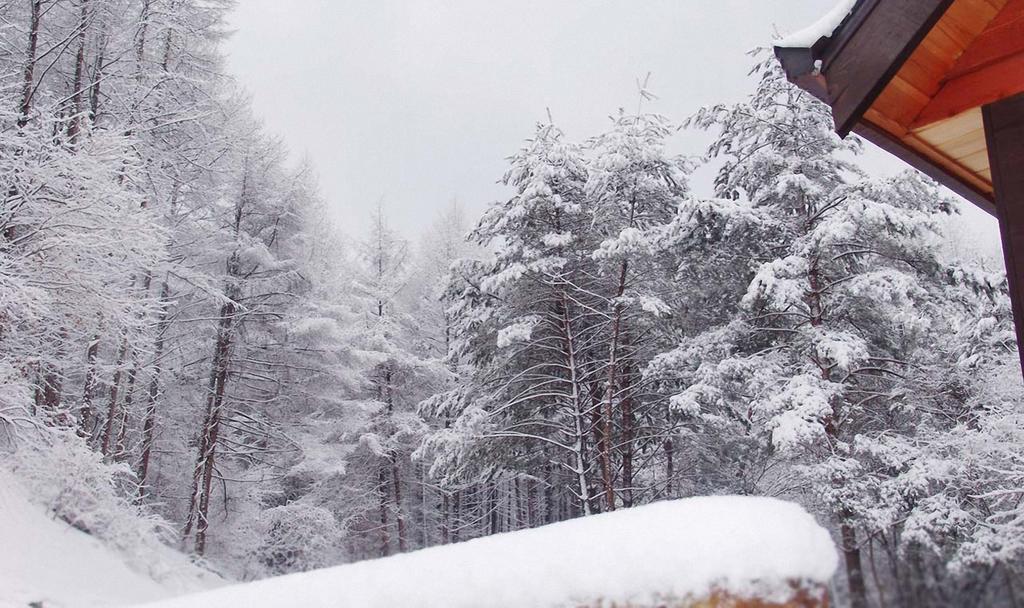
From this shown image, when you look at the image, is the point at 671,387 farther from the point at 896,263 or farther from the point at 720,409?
the point at 896,263

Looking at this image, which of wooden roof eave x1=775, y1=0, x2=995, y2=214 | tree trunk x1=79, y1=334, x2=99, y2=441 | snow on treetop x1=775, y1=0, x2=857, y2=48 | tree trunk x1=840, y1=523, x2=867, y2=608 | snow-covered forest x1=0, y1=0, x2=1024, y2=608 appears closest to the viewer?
tree trunk x1=840, y1=523, x2=867, y2=608

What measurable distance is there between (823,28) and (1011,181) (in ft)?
3.23

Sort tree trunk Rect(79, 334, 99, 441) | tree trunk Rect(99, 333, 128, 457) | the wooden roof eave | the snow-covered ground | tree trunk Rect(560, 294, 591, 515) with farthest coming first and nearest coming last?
tree trunk Rect(99, 333, 128, 457) → tree trunk Rect(560, 294, 591, 515) → tree trunk Rect(79, 334, 99, 441) → the snow-covered ground → the wooden roof eave

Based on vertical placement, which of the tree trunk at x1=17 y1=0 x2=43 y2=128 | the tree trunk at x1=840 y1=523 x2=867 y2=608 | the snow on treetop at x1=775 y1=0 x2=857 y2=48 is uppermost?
the tree trunk at x1=17 y1=0 x2=43 y2=128

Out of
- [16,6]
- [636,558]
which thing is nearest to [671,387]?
[636,558]

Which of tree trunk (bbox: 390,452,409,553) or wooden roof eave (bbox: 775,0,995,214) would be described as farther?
tree trunk (bbox: 390,452,409,553)

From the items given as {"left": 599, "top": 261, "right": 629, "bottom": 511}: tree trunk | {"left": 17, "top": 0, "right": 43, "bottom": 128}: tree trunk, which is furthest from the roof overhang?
{"left": 17, "top": 0, "right": 43, "bottom": 128}: tree trunk

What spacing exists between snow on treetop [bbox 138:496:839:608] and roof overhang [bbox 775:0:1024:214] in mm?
2281

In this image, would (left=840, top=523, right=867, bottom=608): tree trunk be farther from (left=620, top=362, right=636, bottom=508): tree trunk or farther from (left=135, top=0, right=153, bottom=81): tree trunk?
(left=135, top=0, right=153, bottom=81): tree trunk

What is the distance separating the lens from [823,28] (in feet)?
9.14

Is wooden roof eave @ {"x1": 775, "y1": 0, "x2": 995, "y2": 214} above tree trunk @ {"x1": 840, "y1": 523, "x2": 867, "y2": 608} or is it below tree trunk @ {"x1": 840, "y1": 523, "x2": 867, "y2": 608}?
above

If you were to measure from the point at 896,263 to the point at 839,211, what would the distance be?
2.04 meters

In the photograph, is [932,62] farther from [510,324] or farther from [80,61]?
[80,61]

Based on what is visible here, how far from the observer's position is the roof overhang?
2.53 metres
